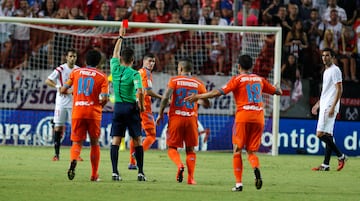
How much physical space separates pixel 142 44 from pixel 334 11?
224 inches

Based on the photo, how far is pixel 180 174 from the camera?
13969mm

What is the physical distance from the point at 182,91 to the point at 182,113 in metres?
0.39

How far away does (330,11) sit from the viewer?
86.9ft

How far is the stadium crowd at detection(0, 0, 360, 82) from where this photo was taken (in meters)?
24.8

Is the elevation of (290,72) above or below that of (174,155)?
above

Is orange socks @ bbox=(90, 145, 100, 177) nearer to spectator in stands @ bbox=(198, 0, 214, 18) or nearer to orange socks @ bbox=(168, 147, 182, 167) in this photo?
orange socks @ bbox=(168, 147, 182, 167)

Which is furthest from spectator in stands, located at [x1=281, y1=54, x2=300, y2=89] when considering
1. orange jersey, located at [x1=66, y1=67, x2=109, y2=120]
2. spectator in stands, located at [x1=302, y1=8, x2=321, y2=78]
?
orange jersey, located at [x1=66, y1=67, x2=109, y2=120]

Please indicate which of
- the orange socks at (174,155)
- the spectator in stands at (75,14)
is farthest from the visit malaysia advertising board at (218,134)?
the orange socks at (174,155)

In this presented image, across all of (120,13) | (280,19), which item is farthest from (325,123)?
(120,13)

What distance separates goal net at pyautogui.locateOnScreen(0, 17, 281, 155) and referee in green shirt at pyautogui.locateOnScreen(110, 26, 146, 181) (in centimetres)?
835

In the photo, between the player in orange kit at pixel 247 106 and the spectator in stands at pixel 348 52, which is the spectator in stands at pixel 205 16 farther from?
the player in orange kit at pixel 247 106

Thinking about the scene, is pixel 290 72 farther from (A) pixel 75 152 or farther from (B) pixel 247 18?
(A) pixel 75 152

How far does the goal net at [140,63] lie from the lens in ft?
76.8

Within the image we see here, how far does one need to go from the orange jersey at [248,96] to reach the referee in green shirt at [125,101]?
1.78 m
